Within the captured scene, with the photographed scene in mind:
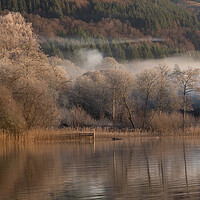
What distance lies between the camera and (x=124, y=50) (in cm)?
11994

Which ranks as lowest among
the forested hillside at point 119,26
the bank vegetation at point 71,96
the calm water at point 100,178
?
the calm water at point 100,178

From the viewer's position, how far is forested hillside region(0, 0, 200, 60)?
11844 cm

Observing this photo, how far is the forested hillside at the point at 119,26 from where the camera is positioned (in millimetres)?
118438

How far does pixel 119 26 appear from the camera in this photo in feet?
422

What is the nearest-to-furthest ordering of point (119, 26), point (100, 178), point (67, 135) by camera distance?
point (100, 178), point (67, 135), point (119, 26)

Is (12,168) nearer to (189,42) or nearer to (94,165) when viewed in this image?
(94,165)

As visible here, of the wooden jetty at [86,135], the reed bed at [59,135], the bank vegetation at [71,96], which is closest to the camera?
the reed bed at [59,135]

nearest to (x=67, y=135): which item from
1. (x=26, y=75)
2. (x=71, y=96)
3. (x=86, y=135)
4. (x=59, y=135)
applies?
(x=59, y=135)

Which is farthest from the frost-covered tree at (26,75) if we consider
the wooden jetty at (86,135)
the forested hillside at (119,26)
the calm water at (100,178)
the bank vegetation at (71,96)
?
the forested hillside at (119,26)

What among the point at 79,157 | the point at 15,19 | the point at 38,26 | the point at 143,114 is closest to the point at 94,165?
the point at 79,157

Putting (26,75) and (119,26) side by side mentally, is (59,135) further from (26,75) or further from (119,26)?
(119,26)

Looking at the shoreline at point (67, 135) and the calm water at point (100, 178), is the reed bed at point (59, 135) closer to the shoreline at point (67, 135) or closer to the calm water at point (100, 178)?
the shoreline at point (67, 135)

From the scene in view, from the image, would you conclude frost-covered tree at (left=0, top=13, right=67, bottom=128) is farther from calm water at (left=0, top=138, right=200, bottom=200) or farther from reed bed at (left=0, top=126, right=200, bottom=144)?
calm water at (left=0, top=138, right=200, bottom=200)

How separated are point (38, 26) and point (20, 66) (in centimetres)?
6695
